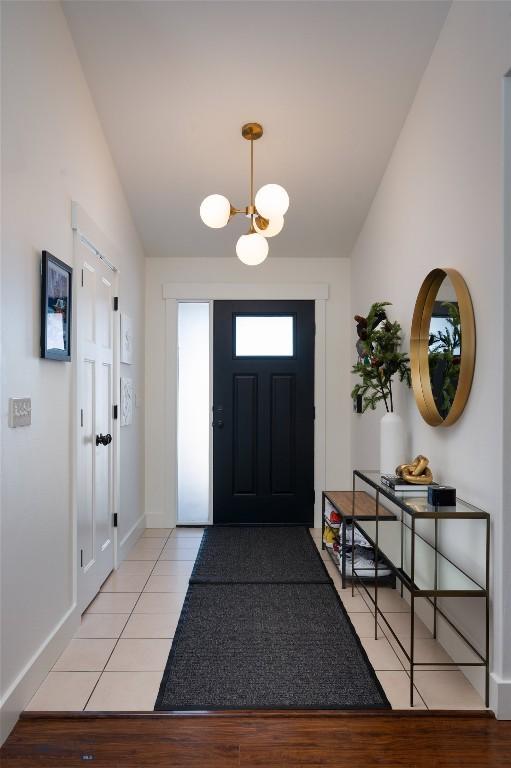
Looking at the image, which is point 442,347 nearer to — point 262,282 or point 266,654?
point 266,654

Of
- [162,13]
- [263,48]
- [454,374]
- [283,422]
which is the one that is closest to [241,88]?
[263,48]

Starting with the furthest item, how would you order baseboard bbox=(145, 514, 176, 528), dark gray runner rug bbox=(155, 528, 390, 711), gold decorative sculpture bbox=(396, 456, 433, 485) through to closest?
baseboard bbox=(145, 514, 176, 528) < gold decorative sculpture bbox=(396, 456, 433, 485) < dark gray runner rug bbox=(155, 528, 390, 711)

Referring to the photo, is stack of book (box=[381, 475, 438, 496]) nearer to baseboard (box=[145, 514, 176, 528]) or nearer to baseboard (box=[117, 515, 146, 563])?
baseboard (box=[117, 515, 146, 563])

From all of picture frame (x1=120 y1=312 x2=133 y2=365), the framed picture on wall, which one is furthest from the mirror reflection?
picture frame (x1=120 y1=312 x2=133 y2=365)

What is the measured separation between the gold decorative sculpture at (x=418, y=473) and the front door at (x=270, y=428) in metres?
2.18

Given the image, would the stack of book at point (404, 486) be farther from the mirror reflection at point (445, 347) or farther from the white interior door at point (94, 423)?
the white interior door at point (94, 423)

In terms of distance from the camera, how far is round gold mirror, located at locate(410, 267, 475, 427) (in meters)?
2.22

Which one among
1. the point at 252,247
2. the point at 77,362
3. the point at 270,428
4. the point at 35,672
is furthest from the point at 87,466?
the point at 270,428

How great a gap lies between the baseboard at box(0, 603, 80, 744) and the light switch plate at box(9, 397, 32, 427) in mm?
890

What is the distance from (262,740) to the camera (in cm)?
182

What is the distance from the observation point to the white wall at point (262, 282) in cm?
465

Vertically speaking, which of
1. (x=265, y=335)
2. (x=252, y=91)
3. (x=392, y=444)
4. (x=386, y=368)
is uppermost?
(x=252, y=91)

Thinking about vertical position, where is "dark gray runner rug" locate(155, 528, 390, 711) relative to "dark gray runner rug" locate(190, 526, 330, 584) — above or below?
above

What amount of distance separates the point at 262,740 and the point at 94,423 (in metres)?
1.81
